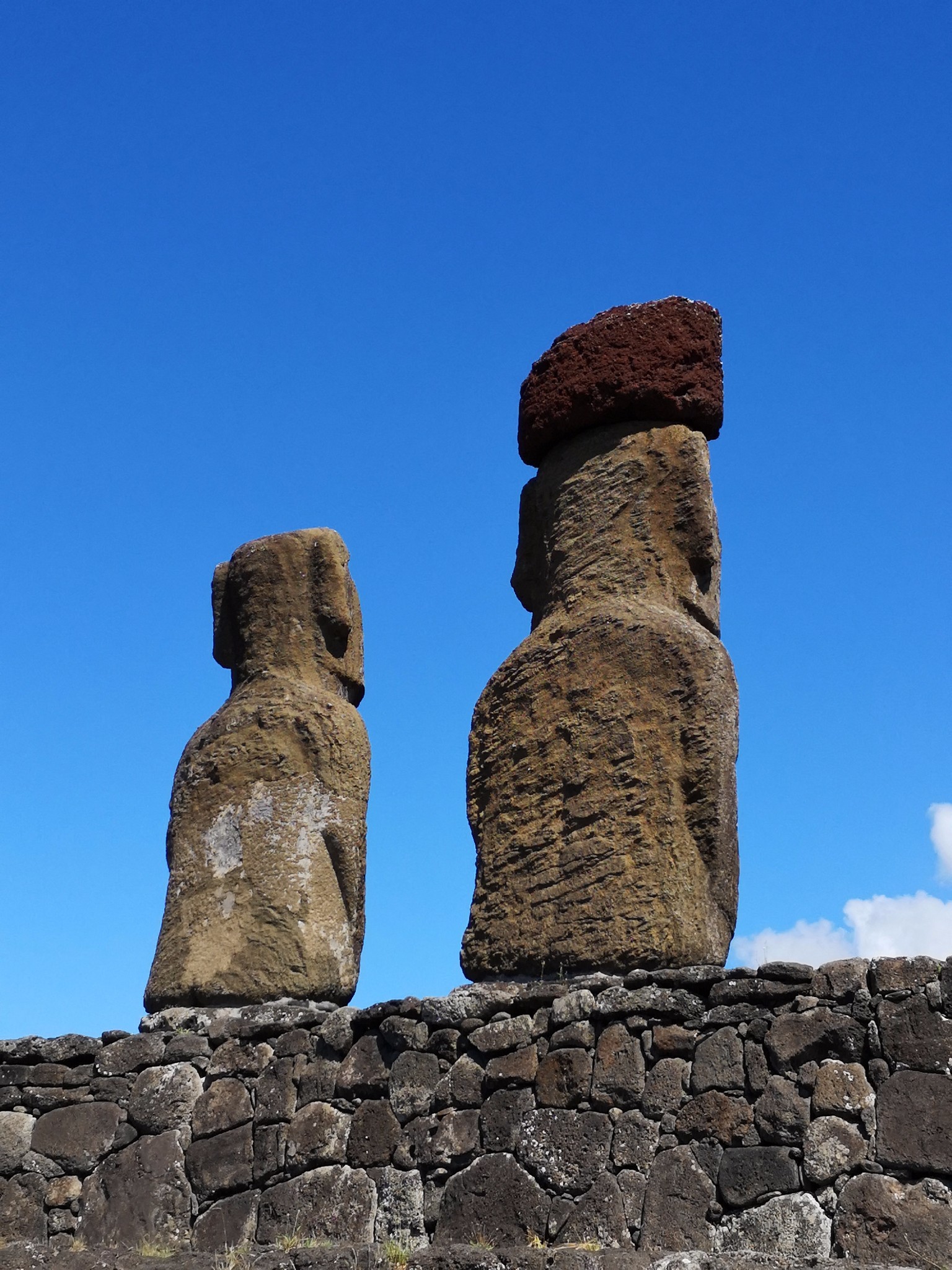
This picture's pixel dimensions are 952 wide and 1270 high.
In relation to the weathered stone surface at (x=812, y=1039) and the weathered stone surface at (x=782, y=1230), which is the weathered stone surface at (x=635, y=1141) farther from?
the weathered stone surface at (x=812, y=1039)

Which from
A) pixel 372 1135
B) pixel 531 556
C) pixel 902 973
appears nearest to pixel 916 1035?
pixel 902 973

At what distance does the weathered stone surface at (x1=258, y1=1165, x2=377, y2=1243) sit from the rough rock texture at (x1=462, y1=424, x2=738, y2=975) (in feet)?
3.76

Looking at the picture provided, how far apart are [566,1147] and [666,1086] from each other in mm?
525

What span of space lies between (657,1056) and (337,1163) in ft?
5.68

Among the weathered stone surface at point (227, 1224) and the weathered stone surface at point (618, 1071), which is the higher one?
the weathered stone surface at point (618, 1071)

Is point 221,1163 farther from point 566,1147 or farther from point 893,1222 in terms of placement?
point 893,1222

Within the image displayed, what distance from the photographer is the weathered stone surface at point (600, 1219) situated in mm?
7008

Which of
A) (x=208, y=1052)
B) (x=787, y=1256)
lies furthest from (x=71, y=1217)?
(x=787, y=1256)

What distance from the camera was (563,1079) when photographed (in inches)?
293

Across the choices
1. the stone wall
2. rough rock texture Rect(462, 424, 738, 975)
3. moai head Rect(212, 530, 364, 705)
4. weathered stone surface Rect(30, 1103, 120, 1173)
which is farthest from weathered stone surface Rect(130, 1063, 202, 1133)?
moai head Rect(212, 530, 364, 705)

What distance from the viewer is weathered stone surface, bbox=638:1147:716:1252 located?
6.81 m

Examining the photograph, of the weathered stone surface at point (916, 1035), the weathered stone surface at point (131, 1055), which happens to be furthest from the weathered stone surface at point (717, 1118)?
the weathered stone surface at point (131, 1055)

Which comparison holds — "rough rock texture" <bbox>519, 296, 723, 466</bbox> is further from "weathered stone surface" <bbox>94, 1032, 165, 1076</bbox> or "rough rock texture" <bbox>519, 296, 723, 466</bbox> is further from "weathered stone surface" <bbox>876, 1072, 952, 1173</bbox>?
"weathered stone surface" <bbox>876, 1072, 952, 1173</bbox>

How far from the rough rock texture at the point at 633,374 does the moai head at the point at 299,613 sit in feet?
4.93
